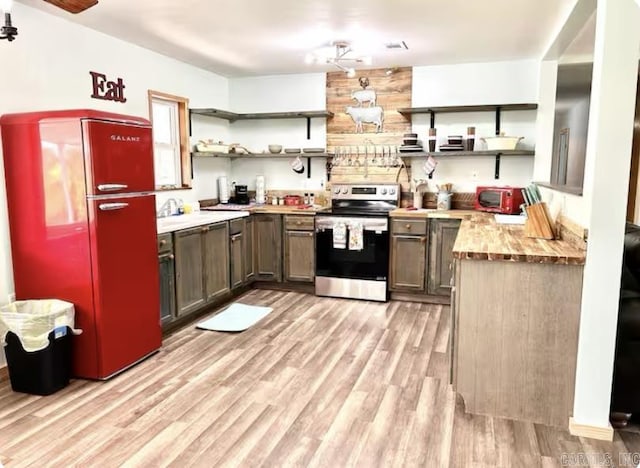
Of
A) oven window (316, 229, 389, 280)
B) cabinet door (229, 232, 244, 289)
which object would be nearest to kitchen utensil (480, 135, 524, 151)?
oven window (316, 229, 389, 280)

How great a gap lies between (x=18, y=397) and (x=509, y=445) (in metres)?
2.72

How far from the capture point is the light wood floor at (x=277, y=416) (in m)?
2.19

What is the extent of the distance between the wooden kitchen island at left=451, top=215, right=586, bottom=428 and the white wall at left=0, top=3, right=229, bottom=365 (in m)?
2.84

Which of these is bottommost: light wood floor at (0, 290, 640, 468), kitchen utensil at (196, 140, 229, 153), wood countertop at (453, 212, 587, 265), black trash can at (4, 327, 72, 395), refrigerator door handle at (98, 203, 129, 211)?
light wood floor at (0, 290, 640, 468)

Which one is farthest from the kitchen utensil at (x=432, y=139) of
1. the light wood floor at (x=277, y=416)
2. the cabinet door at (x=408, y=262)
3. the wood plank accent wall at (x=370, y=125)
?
the light wood floor at (x=277, y=416)

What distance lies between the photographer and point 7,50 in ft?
9.70

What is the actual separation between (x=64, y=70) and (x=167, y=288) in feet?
5.78

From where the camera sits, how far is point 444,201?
4.84 meters

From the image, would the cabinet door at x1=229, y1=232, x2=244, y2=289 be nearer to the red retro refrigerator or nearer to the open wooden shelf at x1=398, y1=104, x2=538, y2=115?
the red retro refrigerator

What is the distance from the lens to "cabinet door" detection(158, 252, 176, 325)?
143 inches

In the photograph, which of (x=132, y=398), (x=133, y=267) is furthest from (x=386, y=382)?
(x=133, y=267)

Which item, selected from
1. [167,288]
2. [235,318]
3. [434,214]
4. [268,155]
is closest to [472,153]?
[434,214]

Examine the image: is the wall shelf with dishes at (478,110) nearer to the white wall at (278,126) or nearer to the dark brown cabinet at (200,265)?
the white wall at (278,126)

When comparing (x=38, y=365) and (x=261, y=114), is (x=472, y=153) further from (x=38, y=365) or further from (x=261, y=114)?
(x=38, y=365)
